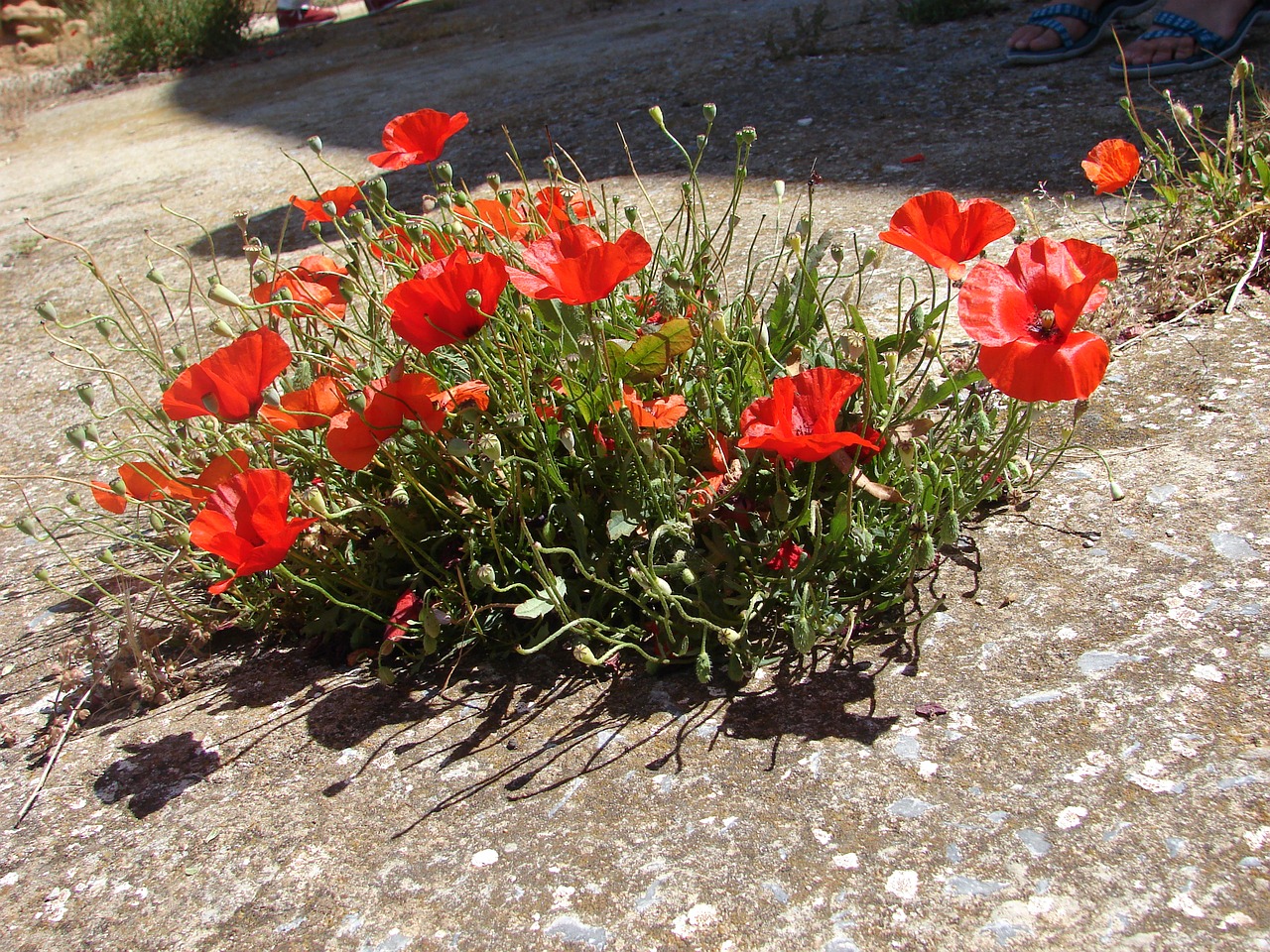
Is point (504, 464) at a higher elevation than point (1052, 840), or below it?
higher

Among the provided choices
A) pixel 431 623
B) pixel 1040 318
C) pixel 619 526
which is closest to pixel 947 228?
pixel 1040 318

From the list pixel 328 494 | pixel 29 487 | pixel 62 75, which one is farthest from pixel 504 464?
pixel 62 75

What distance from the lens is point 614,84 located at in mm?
4934

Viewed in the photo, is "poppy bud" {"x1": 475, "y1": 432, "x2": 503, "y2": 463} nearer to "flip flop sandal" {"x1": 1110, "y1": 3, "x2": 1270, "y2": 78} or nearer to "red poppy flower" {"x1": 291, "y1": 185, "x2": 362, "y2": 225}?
"red poppy flower" {"x1": 291, "y1": 185, "x2": 362, "y2": 225}

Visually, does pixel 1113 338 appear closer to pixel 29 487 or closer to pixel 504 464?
pixel 504 464

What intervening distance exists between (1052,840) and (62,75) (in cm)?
1160

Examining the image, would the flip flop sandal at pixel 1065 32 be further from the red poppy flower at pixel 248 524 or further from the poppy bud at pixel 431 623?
the red poppy flower at pixel 248 524

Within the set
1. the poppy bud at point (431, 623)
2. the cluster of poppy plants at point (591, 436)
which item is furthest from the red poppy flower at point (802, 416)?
the poppy bud at point (431, 623)

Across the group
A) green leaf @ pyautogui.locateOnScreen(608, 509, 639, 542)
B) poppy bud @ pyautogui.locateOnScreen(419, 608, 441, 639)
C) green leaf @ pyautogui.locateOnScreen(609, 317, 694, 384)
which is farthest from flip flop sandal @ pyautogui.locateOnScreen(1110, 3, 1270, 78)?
poppy bud @ pyautogui.locateOnScreen(419, 608, 441, 639)

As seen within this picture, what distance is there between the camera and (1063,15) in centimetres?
391

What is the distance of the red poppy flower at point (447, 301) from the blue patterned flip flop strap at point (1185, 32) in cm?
336

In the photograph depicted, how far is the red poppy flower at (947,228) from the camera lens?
49.9 inches

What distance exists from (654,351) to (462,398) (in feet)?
1.00

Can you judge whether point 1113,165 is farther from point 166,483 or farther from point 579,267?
point 166,483
